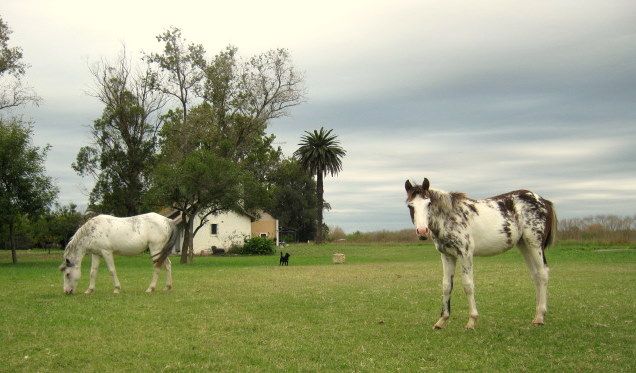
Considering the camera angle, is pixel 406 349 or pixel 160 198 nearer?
pixel 406 349

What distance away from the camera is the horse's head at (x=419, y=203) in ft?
34.3

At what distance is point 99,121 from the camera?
5784cm

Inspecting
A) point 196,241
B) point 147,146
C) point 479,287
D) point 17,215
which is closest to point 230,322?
point 479,287

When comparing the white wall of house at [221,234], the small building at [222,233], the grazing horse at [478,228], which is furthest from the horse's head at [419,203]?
the white wall of house at [221,234]

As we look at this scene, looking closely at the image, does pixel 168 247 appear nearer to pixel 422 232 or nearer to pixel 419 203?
pixel 419 203

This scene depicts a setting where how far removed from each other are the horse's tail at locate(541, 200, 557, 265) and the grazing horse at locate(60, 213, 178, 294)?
1114cm

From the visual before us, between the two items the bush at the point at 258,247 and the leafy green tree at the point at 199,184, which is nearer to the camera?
the leafy green tree at the point at 199,184

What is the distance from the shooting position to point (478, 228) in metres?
11.7

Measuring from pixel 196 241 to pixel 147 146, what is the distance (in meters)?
16.2

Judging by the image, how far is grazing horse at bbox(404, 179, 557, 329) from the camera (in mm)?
11359

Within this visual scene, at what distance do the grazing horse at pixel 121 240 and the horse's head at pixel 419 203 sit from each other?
33.3ft

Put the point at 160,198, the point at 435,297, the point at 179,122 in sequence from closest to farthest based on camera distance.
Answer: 1. the point at 435,297
2. the point at 160,198
3. the point at 179,122

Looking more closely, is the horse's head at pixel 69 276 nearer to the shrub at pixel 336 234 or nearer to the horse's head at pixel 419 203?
the horse's head at pixel 419 203

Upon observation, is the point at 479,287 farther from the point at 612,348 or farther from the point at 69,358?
the point at 69,358
